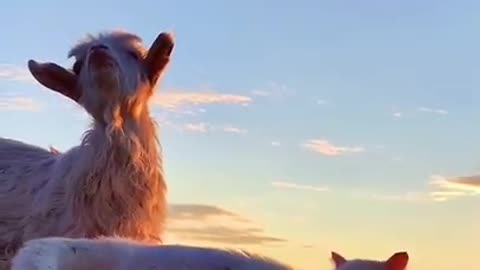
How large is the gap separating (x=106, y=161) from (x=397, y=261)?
12.6ft

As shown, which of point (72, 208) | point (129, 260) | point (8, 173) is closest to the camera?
point (129, 260)

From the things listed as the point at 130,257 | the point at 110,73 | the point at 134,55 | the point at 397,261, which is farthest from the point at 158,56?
the point at 397,261

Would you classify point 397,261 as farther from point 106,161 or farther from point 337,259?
point 106,161

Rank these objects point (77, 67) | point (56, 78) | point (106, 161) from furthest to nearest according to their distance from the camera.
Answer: point (56, 78) < point (77, 67) < point (106, 161)

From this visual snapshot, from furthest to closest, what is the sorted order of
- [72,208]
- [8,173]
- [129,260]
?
1. [8,173]
2. [72,208]
3. [129,260]

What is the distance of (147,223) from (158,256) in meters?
3.40

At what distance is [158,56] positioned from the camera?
28.5 feet

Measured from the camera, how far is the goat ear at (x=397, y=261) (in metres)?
4.93

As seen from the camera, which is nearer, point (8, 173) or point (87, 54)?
point (87, 54)

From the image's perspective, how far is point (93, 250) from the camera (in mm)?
4953

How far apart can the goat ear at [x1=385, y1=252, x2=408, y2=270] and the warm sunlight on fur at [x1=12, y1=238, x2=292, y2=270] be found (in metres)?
0.48

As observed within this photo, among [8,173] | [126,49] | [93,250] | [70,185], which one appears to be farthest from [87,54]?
[93,250]

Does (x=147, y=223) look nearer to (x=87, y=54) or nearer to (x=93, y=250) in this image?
(x=87, y=54)

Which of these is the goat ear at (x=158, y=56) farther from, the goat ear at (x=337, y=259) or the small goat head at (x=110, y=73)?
the goat ear at (x=337, y=259)
